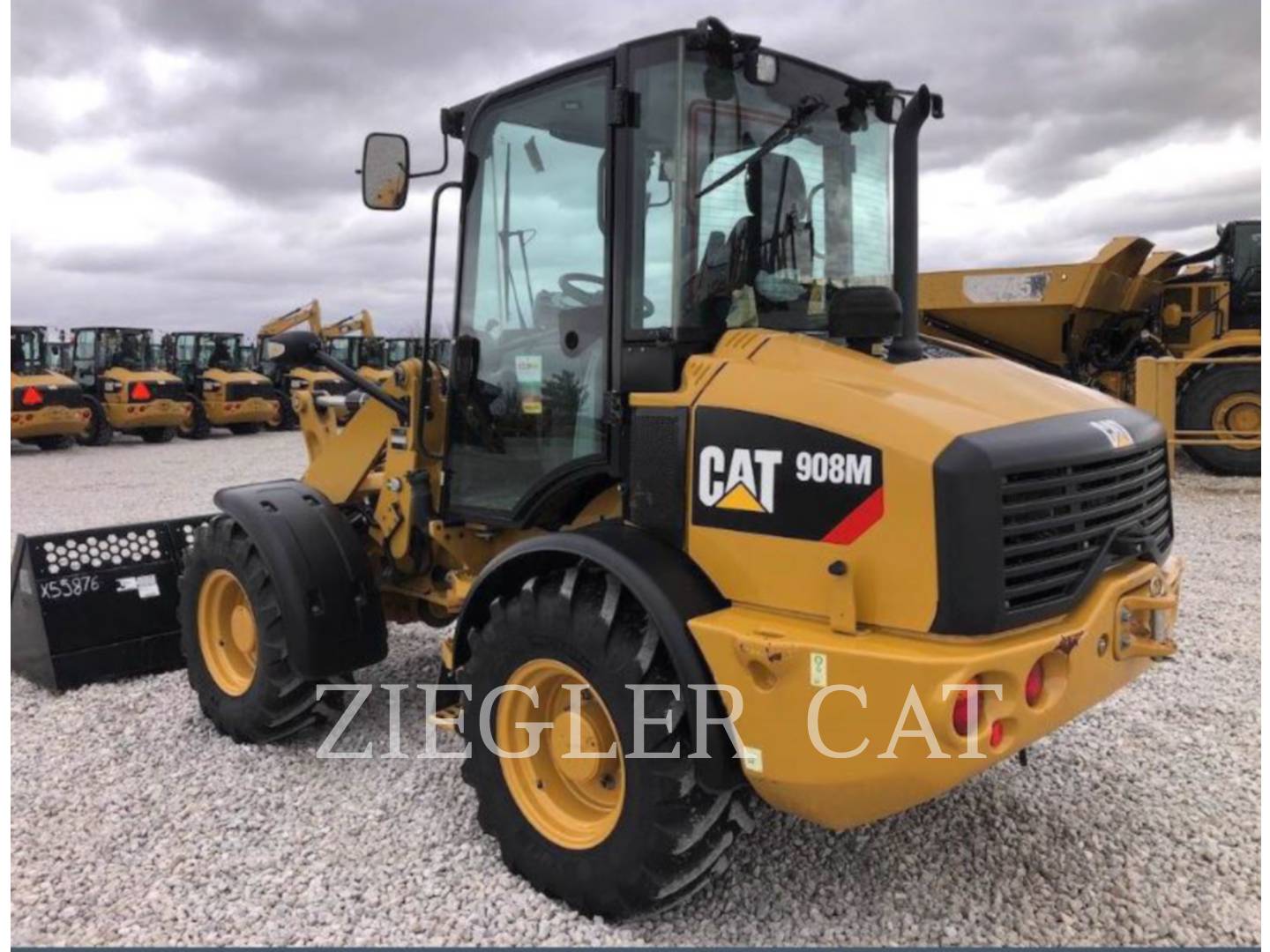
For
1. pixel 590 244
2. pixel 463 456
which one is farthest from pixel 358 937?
pixel 590 244

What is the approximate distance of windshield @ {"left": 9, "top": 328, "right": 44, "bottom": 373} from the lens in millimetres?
18092

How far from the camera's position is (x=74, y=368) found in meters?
19.6

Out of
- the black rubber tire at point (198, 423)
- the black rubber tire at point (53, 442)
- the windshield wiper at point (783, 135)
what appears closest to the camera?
the windshield wiper at point (783, 135)

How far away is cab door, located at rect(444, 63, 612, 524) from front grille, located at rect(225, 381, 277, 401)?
1848 cm

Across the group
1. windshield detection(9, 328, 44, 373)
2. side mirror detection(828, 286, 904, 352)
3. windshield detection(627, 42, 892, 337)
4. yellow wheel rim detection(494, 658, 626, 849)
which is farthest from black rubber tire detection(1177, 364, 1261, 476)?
windshield detection(9, 328, 44, 373)

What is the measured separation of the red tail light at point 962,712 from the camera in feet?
7.63

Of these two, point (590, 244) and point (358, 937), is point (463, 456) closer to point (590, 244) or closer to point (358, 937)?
point (590, 244)

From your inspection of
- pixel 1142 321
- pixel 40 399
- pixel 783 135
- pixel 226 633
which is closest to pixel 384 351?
pixel 40 399

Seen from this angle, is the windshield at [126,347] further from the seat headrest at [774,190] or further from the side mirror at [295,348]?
the seat headrest at [774,190]

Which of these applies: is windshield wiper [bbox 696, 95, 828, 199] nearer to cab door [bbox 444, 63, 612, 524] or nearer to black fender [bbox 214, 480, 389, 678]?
cab door [bbox 444, 63, 612, 524]

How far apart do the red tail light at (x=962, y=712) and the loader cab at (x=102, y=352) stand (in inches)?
805

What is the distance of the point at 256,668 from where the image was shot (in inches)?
158

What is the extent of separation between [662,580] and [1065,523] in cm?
103

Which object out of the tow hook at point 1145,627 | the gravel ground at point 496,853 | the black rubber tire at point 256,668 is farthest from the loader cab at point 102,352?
the tow hook at point 1145,627
